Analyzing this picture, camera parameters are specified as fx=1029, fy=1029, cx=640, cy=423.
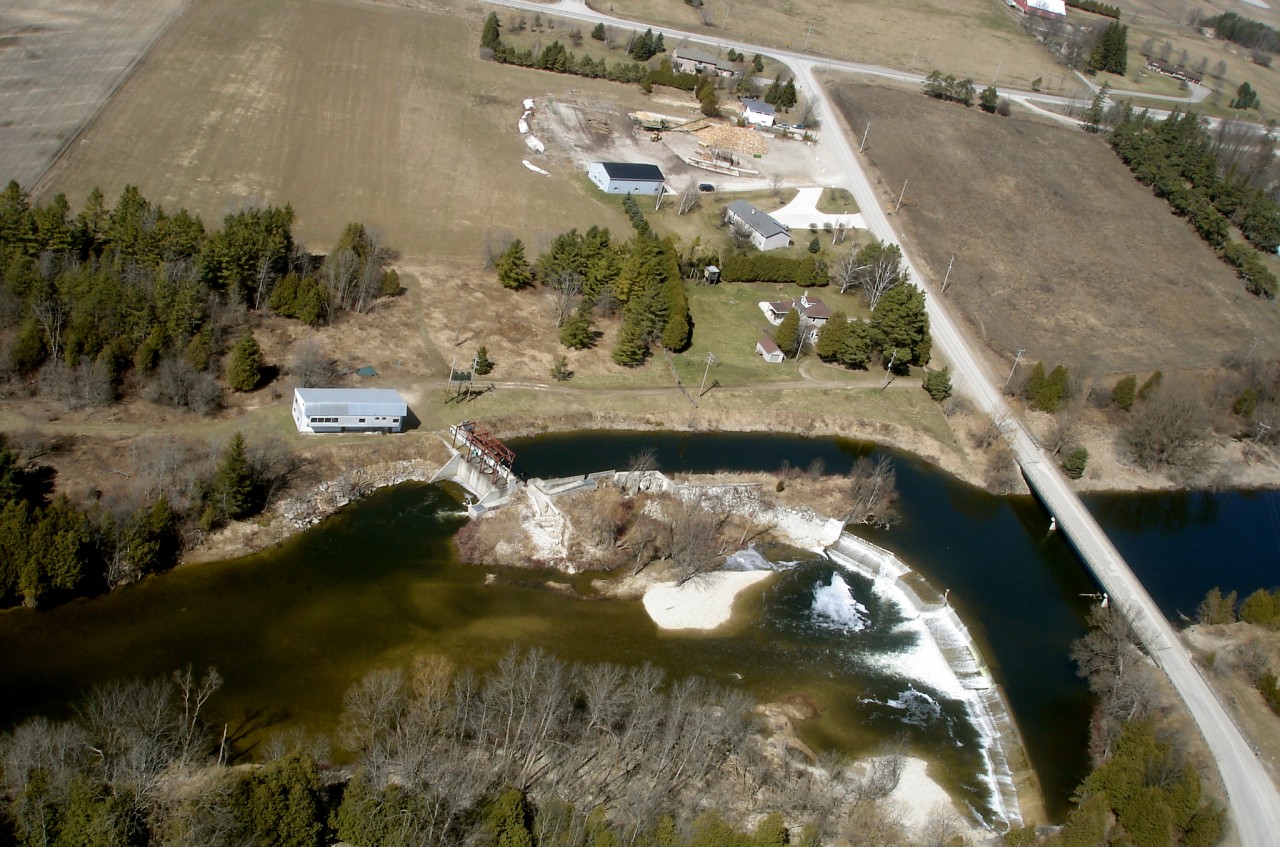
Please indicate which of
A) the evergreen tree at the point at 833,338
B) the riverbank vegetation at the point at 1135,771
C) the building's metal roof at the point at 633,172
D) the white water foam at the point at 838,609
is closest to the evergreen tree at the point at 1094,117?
the building's metal roof at the point at 633,172

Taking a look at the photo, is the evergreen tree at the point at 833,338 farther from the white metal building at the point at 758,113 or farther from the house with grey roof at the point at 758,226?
the white metal building at the point at 758,113

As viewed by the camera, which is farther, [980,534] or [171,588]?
[980,534]

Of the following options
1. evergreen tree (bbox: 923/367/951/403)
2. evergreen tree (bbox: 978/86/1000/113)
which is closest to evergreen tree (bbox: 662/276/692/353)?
evergreen tree (bbox: 923/367/951/403)

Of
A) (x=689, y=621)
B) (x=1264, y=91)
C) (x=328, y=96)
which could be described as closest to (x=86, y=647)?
(x=689, y=621)

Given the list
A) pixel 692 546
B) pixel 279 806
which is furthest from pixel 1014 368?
pixel 279 806

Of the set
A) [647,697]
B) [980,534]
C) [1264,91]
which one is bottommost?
[980,534]

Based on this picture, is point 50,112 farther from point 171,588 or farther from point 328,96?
point 171,588
